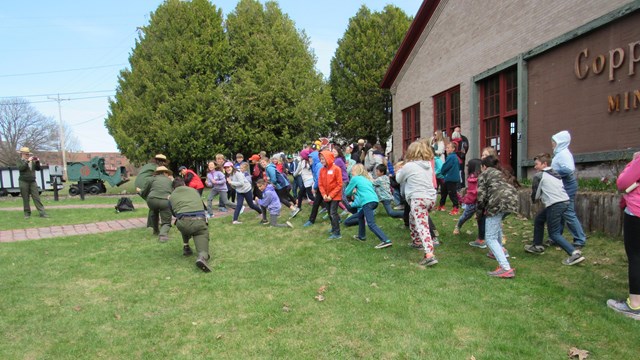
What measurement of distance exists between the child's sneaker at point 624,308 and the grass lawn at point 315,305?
12cm

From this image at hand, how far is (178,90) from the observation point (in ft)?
72.7

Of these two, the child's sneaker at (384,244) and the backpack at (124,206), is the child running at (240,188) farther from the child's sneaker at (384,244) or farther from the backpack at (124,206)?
the backpack at (124,206)

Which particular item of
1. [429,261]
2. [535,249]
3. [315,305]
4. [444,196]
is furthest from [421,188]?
[444,196]

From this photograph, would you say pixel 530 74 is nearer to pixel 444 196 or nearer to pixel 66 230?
pixel 444 196

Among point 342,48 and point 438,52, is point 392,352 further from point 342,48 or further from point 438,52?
point 342,48

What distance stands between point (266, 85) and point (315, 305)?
19.9 meters

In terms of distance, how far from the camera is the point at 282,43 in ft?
80.5

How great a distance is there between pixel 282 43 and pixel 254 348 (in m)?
23.1

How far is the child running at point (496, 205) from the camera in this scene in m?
5.36

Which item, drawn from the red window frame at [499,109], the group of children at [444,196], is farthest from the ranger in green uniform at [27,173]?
the red window frame at [499,109]

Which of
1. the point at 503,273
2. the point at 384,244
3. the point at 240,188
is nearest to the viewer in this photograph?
the point at 503,273

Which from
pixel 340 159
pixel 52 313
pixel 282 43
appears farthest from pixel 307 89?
pixel 52 313

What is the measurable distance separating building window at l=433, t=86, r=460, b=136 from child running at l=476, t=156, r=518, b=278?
32.6 ft

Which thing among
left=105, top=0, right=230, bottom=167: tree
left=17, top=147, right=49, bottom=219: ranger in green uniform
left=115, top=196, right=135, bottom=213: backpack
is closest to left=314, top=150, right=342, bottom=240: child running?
left=115, top=196, right=135, bottom=213: backpack
